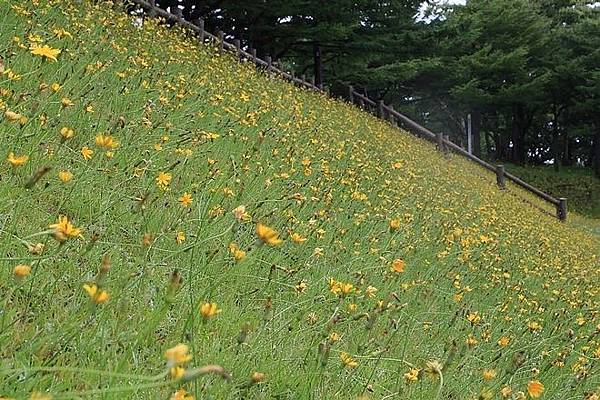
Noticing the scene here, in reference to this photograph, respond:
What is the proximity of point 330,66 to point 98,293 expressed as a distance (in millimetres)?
17737

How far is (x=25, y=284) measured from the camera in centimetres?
168

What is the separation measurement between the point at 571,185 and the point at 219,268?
903 inches

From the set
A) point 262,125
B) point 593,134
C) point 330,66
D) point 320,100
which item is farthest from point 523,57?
point 262,125

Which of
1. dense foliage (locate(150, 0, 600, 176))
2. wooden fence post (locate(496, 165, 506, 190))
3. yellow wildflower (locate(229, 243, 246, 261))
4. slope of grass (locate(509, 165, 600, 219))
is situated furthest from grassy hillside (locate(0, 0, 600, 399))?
slope of grass (locate(509, 165, 600, 219))

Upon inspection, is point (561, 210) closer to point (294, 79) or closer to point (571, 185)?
point (294, 79)

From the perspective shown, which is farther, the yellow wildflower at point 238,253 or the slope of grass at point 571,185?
the slope of grass at point 571,185

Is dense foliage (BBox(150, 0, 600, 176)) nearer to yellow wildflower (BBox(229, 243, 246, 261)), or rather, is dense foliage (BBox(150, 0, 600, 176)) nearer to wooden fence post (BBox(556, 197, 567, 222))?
wooden fence post (BBox(556, 197, 567, 222))

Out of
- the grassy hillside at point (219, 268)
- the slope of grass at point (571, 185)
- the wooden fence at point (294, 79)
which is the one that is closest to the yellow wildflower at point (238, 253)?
the grassy hillside at point (219, 268)

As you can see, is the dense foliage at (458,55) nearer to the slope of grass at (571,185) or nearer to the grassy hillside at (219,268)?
the slope of grass at (571,185)

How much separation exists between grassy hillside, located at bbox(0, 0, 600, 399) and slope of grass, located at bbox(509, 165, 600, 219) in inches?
638

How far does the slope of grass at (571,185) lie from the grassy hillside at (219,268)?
1620 cm

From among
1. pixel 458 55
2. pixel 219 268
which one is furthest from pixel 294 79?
pixel 458 55

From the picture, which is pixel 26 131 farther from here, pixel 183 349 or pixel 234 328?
pixel 183 349

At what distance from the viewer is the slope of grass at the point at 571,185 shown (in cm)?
2134
